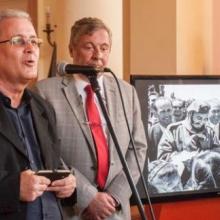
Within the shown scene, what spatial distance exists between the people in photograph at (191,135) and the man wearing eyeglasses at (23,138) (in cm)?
104

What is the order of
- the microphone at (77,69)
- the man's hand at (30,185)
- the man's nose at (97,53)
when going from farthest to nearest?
the man's nose at (97,53) → the microphone at (77,69) → the man's hand at (30,185)

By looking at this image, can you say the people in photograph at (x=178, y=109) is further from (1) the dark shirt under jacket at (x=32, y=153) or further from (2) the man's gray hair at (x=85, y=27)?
(1) the dark shirt under jacket at (x=32, y=153)

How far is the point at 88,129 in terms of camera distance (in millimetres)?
2459

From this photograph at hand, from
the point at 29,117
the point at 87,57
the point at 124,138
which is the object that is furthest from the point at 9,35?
the point at 124,138

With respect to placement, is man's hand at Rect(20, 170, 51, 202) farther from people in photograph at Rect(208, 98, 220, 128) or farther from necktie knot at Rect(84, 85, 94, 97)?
people in photograph at Rect(208, 98, 220, 128)

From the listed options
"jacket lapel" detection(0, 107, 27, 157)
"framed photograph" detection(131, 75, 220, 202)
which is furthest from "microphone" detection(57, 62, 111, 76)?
"framed photograph" detection(131, 75, 220, 202)

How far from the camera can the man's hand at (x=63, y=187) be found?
1.90 meters

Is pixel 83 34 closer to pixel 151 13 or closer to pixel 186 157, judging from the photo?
pixel 186 157

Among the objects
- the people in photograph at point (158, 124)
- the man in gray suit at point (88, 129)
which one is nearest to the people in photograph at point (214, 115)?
the people in photograph at point (158, 124)

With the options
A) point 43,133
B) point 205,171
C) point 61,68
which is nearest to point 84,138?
point 43,133

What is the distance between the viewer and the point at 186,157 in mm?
3100

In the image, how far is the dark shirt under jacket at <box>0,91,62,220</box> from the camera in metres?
1.94

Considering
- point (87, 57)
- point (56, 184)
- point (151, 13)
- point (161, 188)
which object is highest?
point (151, 13)

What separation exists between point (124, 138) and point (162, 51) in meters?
1.35
